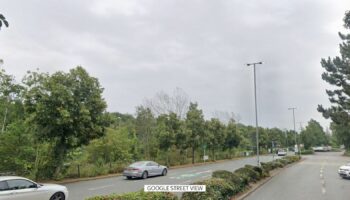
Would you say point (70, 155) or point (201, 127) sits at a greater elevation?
point (201, 127)

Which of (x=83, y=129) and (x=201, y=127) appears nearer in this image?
(x=83, y=129)

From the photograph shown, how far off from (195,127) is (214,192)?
37306mm

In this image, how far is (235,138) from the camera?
68938 mm

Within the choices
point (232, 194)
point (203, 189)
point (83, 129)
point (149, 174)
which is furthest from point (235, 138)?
point (203, 189)

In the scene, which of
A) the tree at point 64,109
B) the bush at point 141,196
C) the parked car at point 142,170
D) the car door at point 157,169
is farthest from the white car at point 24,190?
the car door at point 157,169

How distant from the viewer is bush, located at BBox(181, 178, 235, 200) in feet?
39.8

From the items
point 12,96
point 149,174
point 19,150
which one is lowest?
point 149,174

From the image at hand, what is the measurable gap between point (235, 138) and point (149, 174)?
4209 centimetres

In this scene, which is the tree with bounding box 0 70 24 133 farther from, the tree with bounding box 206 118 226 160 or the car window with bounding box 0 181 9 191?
the tree with bounding box 206 118 226 160

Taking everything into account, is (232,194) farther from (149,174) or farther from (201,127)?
(201,127)

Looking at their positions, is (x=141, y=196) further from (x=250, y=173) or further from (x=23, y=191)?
(x=250, y=173)

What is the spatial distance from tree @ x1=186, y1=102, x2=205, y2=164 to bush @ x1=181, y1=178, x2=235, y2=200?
33235mm

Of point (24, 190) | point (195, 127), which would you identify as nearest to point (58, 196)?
point (24, 190)

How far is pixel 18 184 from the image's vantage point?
42.3 feet
